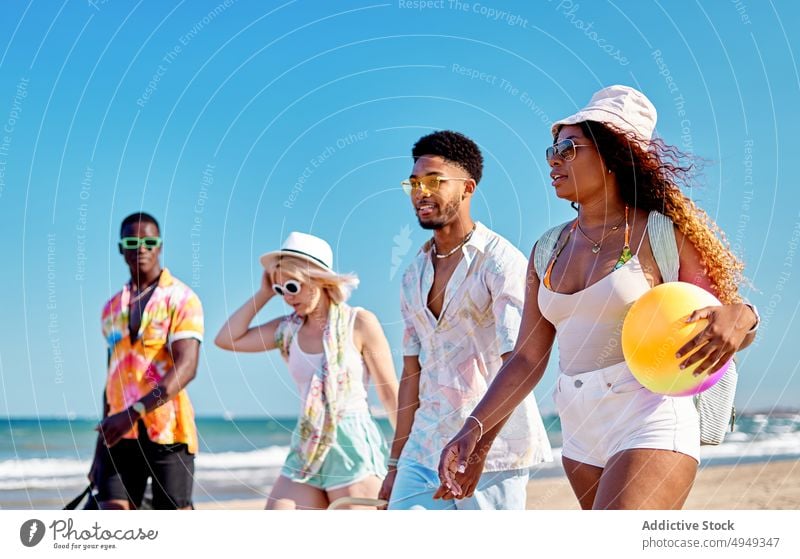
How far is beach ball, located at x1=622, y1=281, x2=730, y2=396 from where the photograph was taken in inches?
175

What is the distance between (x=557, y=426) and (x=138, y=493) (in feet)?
44.6

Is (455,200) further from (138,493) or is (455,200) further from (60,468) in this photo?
(60,468)

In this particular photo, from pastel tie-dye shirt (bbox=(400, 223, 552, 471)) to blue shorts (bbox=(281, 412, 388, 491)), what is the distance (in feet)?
3.41

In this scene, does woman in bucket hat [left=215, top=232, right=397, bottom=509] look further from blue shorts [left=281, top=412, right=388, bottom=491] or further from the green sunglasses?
the green sunglasses

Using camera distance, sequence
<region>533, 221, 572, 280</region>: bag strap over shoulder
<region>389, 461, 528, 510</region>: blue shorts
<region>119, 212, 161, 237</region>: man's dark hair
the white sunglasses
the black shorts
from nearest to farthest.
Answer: <region>533, 221, 572, 280</region>: bag strap over shoulder → <region>389, 461, 528, 510</region>: blue shorts → the black shorts → the white sunglasses → <region>119, 212, 161, 237</region>: man's dark hair

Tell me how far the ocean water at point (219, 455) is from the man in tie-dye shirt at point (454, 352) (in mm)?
6884

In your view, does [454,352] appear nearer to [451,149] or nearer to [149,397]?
[451,149]

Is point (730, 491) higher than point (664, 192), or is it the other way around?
point (664, 192)

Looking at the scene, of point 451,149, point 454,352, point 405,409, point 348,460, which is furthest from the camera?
point 348,460

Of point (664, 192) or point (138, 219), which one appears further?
point (138, 219)

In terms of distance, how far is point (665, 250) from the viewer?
479 centimetres

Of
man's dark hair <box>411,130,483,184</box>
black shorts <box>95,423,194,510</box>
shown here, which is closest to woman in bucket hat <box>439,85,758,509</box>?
man's dark hair <box>411,130,483,184</box>

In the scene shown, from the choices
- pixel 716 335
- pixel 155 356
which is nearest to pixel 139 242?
pixel 155 356

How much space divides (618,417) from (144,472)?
4436 millimetres
